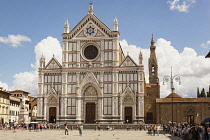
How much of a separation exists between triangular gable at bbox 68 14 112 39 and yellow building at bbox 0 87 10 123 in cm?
1915

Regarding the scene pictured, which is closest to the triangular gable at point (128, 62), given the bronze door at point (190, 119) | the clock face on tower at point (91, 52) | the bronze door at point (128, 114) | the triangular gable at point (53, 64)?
the clock face on tower at point (91, 52)

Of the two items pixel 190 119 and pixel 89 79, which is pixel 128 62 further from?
pixel 190 119

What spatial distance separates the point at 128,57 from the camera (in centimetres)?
6153

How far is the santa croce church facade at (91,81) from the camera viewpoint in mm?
60312

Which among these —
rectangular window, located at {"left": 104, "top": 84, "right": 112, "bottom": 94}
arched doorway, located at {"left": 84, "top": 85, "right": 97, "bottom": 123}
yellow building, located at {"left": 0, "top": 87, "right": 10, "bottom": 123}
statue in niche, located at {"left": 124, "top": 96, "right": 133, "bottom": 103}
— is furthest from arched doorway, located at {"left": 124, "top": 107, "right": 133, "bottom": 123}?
yellow building, located at {"left": 0, "top": 87, "right": 10, "bottom": 123}

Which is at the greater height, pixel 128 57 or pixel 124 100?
pixel 128 57

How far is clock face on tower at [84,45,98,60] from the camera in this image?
2485 inches

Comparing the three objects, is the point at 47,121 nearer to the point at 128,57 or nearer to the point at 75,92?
the point at 75,92

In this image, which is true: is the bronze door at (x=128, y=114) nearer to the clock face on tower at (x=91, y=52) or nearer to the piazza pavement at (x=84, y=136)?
the clock face on tower at (x=91, y=52)

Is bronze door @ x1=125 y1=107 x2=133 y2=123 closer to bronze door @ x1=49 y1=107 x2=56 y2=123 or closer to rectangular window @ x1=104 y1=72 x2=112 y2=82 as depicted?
rectangular window @ x1=104 y1=72 x2=112 y2=82

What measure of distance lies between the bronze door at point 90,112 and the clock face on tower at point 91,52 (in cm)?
927

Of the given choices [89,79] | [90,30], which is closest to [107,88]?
[89,79]

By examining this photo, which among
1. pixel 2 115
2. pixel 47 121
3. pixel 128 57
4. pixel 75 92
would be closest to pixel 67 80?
pixel 75 92

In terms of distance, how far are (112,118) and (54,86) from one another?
43.6 ft
